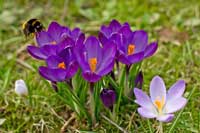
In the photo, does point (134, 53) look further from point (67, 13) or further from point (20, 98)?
point (67, 13)

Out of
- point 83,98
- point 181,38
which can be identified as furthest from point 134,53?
point 181,38

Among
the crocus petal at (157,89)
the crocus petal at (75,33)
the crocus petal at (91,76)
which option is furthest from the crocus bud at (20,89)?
the crocus petal at (157,89)

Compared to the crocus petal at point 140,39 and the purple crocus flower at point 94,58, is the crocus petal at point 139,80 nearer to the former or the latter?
the crocus petal at point 140,39

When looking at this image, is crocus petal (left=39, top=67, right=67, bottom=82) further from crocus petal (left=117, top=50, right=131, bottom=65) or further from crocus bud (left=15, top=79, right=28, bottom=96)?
crocus bud (left=15, top=79, right=28, bottom=96)

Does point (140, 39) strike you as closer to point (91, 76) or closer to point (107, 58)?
point (107, 58)

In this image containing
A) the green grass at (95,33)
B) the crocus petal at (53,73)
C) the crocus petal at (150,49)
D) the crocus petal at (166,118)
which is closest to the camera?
the crocus petal at (166,118)

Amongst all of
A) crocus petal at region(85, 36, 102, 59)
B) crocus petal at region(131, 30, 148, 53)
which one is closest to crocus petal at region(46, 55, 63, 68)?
crocus petal at region(85, 36, 102, 59)
